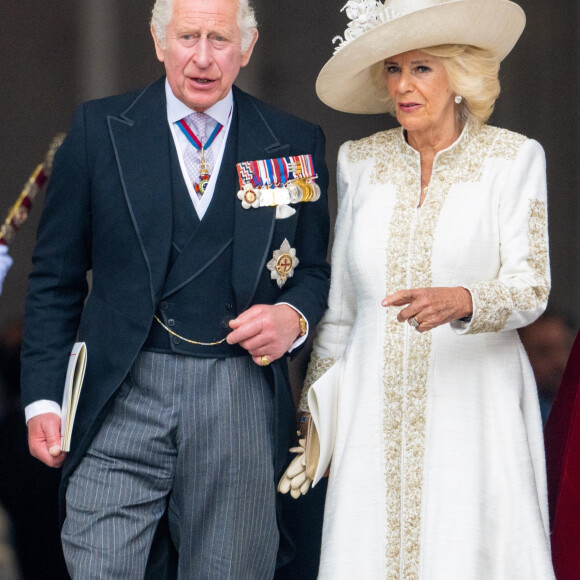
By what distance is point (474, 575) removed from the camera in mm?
2930

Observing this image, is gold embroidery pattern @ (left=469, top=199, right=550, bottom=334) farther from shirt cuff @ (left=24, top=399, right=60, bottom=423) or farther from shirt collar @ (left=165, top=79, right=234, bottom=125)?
shirt cuff @ (left=24, top=399, right=60, bottom=423)

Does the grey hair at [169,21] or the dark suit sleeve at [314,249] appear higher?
the grey hair at [169,21]

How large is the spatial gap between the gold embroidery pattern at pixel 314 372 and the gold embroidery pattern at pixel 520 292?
539mm

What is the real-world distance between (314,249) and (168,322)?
490mm

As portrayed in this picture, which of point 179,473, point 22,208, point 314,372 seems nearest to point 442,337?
point 314,372

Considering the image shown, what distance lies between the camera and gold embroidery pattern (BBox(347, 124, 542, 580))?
300cm

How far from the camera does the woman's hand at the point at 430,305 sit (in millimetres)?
2723

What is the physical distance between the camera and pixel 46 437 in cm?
299

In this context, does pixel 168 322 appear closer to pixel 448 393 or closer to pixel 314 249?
pixel 314 249

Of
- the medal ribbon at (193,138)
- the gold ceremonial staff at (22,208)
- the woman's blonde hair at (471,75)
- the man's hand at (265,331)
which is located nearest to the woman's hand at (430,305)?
the man's hand at (265,331)

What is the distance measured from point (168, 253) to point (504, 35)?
107 centimetres

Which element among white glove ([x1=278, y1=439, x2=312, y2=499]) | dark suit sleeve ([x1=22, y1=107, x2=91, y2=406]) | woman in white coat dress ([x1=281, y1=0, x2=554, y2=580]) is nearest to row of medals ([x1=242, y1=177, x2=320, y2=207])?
woman in white coat dress ([x1=281, y1=0, x2=554, y2=580])

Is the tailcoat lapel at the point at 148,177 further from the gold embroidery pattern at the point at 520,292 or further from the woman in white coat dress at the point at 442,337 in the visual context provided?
the gold embroidery pattern at the point at 520,292

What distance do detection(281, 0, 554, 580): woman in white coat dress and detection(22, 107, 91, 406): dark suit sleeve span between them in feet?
2.39
